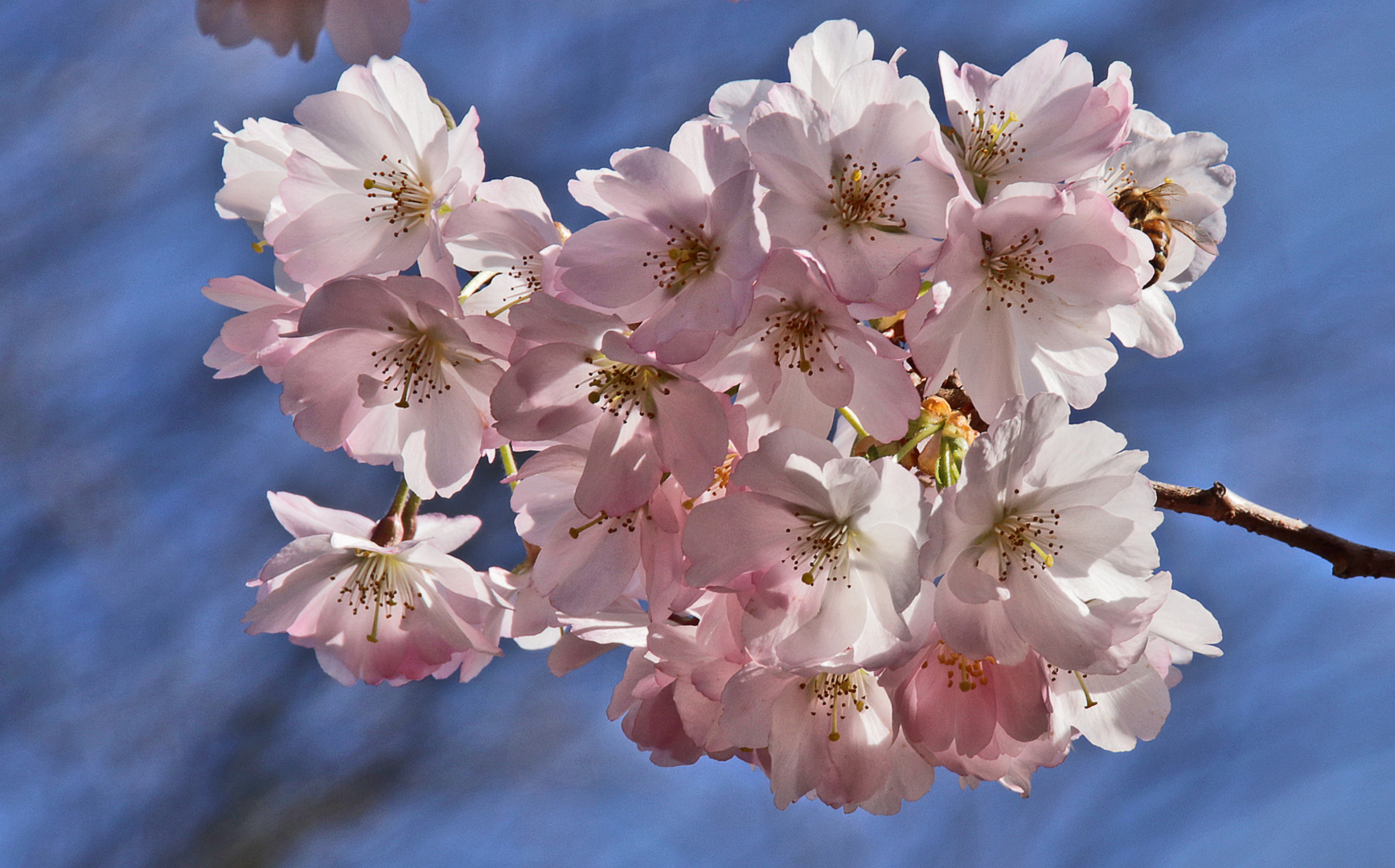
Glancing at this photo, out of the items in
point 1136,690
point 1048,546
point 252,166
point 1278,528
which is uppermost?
point 252,166

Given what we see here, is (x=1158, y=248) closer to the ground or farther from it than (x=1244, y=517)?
farther from it

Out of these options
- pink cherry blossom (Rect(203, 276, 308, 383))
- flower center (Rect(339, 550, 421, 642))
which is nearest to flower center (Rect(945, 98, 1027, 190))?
pink cherry blossom (Rect(203, 276, 308, 383))

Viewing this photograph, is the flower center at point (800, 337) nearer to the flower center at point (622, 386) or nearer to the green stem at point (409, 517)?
the flower center at point (622, 386)

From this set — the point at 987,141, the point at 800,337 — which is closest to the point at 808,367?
the point at 800,337

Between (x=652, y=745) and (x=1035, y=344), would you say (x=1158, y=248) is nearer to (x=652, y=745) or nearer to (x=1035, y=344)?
(x=1035, y=344)

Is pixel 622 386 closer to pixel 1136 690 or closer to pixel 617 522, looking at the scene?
pixel 617 522

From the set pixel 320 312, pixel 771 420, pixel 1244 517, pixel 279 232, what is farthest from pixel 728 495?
pixel 1244 517

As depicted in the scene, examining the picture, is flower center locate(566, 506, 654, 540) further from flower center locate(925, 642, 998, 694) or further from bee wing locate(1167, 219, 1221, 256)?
bee wing locate(1167, 219, 1221, 256)
